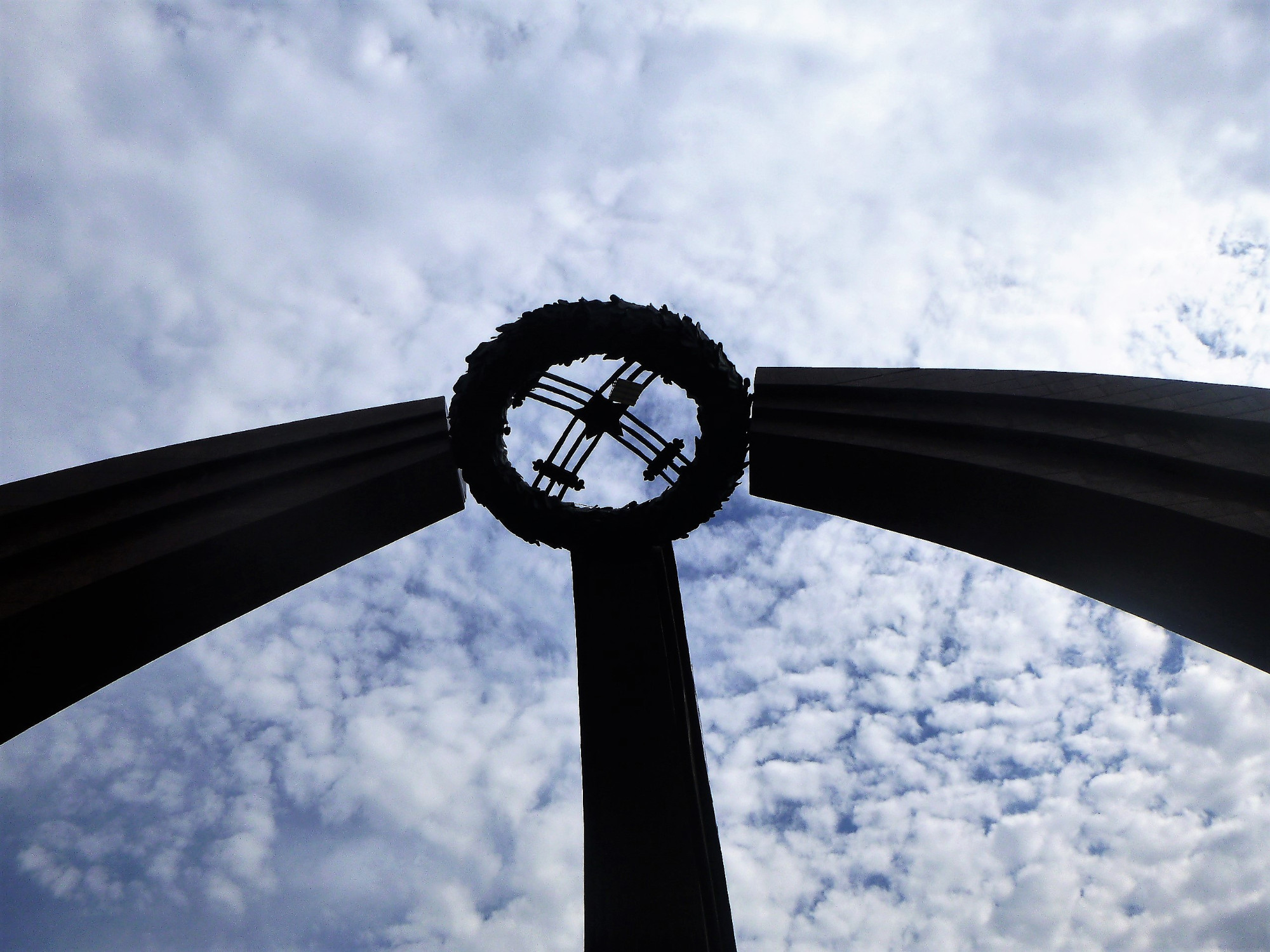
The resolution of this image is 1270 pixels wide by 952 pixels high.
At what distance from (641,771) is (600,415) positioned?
159 inches

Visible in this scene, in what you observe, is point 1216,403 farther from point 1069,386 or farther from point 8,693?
point 8,693

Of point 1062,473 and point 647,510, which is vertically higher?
point 647,510

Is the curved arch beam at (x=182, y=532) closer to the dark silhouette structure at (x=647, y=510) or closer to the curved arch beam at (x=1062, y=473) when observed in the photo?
the dark silhouette structure at (x=647, y=510)

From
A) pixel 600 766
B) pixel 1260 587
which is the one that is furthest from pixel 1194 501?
pixel 600 766

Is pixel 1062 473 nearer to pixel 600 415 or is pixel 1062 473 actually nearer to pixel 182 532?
pixel 600 415

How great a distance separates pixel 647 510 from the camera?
10.1 m

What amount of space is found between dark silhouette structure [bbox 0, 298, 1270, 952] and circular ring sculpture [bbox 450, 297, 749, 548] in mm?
27

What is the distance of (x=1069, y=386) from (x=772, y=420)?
2.96 m

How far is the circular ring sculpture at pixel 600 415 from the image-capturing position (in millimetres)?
9406

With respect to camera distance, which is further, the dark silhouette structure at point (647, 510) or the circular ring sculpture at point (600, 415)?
the circular ring sculpture at point (600, 415)

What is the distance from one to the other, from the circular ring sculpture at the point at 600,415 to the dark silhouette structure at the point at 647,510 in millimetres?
27

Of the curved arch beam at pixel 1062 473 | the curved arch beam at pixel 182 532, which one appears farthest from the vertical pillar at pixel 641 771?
the curved arch beam at pixel 182 532

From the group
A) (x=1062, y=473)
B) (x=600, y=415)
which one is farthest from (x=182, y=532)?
(x=1062, y=473)

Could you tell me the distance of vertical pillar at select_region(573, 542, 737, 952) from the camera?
943 cm
